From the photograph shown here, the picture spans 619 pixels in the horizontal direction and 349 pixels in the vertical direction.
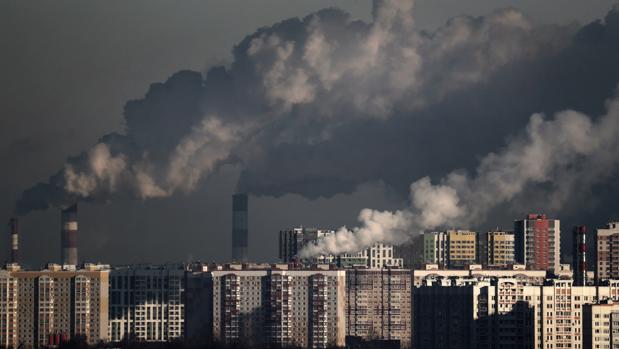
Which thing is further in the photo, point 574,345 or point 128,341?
point 128,341

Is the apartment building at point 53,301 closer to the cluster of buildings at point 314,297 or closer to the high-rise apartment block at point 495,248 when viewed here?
the cluster of buildings at point 314,297

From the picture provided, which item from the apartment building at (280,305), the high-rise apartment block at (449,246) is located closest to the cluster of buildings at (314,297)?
the apartment building at (280,305)

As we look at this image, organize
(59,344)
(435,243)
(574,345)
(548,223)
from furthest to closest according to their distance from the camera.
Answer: (435,243) < (548,223) < (59,344) < (574,345)

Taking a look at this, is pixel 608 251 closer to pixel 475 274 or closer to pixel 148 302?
pixel 475 274

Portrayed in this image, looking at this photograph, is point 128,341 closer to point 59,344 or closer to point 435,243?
point 59,344

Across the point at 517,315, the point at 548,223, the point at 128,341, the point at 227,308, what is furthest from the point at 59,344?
the point at 548,223

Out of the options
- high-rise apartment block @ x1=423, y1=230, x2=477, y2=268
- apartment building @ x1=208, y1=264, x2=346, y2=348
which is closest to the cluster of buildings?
apartment building @ x1=208, y1=264, x2=346, y2=348

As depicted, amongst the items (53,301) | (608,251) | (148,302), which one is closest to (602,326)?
(608,251)
